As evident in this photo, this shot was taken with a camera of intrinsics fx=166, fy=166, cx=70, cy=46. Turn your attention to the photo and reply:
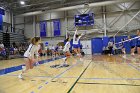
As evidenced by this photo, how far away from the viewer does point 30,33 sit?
23609 mm

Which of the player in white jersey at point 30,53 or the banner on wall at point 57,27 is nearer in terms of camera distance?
the player in white jersey at point 30,53

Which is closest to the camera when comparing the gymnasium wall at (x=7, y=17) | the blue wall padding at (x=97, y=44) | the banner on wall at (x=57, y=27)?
the blue wall padding at (x=97, y=44)

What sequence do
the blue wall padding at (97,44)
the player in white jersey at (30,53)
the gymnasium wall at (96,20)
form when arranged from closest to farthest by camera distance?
the player in white jersey at (30,53) → the blue wall padding at (97,44) → the gymnasium wall at (96,20)

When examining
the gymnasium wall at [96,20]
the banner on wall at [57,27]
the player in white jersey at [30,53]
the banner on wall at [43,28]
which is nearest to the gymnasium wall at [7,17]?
the gymnasium wall at [96,20]

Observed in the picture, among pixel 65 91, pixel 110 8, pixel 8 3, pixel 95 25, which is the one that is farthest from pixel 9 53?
pixel 65 91

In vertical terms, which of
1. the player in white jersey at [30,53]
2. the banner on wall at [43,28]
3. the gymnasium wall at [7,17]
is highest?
the gymnasium wall at [7,17]

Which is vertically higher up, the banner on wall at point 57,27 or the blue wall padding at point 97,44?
the banner on wall at point 57,27

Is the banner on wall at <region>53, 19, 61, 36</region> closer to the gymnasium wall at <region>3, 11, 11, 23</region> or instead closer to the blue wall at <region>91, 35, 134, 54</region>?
the blue wall at <region>91, 35, 134, 54</region>

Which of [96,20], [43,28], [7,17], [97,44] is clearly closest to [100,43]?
[97,44]

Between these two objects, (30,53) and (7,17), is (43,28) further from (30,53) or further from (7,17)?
(30,53)

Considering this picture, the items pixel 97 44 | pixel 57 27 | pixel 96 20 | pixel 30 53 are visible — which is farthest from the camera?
pixel 57 27

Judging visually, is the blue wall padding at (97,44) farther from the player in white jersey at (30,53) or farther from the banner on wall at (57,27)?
the player in white jersey at (30,53)

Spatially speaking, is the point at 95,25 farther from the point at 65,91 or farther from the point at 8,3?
the point at 65,91

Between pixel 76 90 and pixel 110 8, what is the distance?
1824 centimetres
